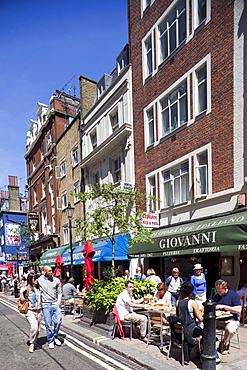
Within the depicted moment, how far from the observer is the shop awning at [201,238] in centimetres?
732

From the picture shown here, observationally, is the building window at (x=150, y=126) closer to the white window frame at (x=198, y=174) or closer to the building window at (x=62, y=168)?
the white window frame at (x=198, y=174)

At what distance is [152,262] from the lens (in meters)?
13.4

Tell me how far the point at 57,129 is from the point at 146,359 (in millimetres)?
23293

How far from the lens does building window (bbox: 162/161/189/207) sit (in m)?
11.2

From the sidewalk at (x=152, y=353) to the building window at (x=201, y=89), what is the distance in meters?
7.67

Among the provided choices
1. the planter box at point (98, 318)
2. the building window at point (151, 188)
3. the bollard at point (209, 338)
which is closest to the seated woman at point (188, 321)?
the bollard at point (209, 338)

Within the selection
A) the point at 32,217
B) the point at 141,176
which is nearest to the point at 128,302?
the point at 141,176

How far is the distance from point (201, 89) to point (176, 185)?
4.05 meters

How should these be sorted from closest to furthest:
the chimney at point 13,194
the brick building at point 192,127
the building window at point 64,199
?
the brick building at point 192,127 → the building window at point 64,199 → the chimney at point 13,194

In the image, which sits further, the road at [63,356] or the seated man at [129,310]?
the seated man at [129,310]

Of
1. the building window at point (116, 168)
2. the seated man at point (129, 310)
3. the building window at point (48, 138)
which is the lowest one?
the seated man at point (129, 310)

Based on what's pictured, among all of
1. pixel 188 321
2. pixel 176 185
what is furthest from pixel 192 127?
pixel 188 321

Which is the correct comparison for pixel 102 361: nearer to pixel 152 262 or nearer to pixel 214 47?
pixel 152 262

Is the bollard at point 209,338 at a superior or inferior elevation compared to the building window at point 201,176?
inferior
